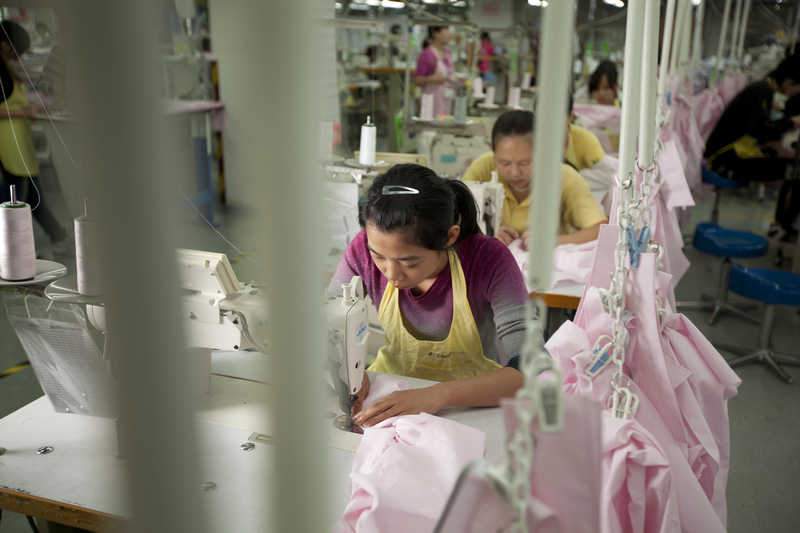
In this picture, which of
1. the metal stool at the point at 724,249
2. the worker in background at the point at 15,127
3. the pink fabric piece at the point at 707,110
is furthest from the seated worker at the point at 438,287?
the pink fabric piece at the point at 707,110

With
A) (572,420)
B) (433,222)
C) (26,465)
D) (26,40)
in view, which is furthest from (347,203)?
(26,40)

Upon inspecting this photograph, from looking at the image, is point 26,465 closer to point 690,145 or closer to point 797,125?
point 690,145

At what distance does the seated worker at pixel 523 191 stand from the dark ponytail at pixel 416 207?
3.45ft

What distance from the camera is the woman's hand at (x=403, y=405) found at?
1.42 metres

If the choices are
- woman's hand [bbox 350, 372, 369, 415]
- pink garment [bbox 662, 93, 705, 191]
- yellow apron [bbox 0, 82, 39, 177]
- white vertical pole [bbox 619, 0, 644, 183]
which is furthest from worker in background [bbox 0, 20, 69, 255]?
pink garment [bbox 662, 93, 705, 191]

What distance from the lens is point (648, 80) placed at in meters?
1.29

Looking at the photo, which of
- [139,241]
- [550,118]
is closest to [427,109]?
[550,118]

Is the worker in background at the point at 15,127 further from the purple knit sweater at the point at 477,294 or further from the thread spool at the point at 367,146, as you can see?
the purple knit sweater at the point at 477,294

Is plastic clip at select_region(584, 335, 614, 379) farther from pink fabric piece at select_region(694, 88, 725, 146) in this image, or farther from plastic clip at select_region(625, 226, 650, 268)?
pink fabric piece at select_region(694, 88, 725, 146)

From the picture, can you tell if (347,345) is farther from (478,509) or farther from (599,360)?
(478,509)

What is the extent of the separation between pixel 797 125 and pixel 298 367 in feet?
18.4

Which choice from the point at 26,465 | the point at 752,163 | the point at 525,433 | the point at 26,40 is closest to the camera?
the point at 525,433

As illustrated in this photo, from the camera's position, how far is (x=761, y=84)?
5.23m

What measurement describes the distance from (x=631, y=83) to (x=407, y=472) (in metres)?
0.81
